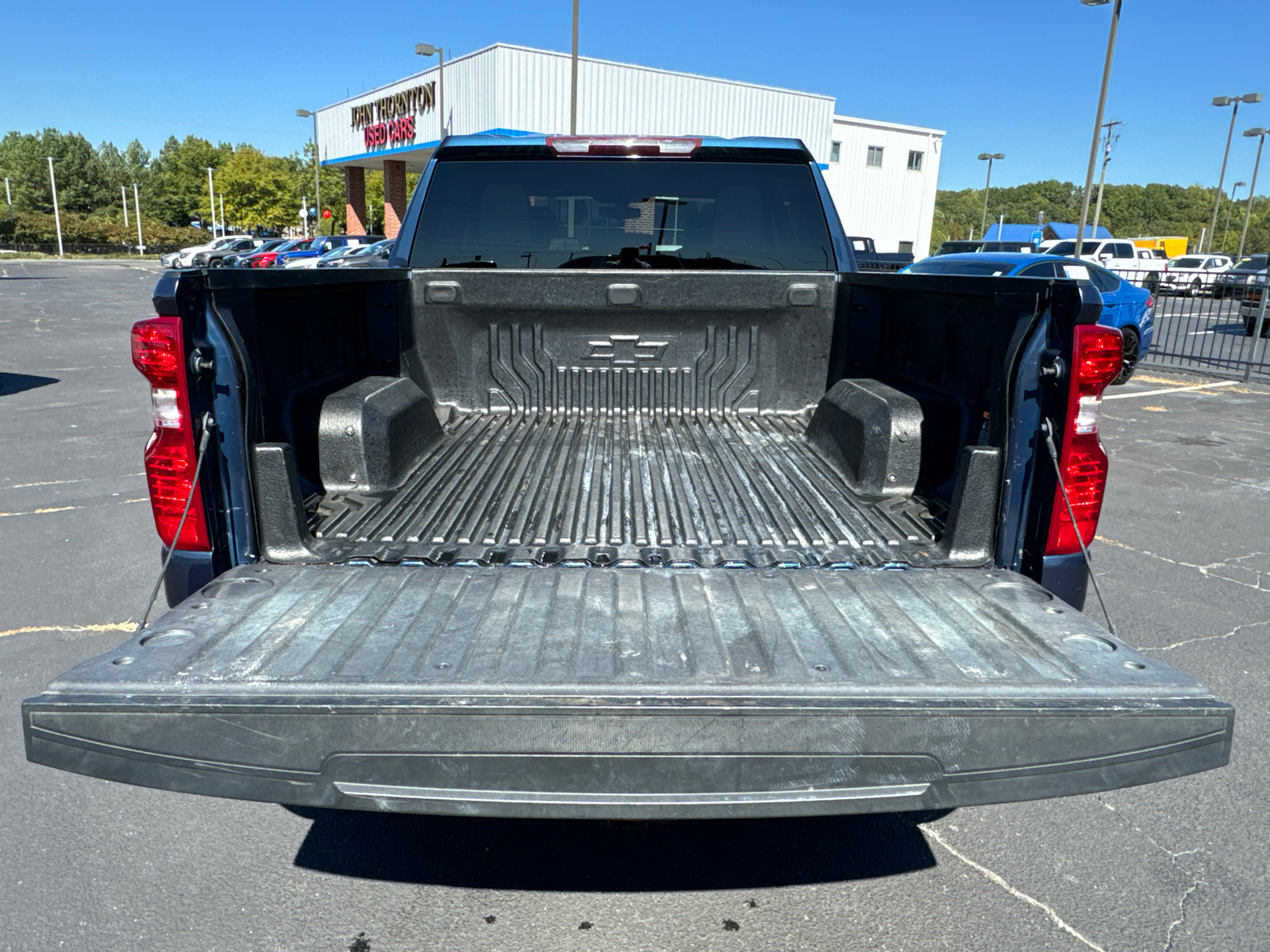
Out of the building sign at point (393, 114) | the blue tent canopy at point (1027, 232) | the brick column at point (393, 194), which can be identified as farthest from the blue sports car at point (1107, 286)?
the blue tent canopy at point (1027, 232)

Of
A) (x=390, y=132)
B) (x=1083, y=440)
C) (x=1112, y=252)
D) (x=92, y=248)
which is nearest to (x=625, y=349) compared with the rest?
(x=1083, y=440)

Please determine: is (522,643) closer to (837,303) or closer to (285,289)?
(285,289)

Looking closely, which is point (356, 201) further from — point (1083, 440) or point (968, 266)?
point (1083, 440)

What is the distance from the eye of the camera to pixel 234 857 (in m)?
2.79

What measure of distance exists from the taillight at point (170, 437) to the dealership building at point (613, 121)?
20240mm

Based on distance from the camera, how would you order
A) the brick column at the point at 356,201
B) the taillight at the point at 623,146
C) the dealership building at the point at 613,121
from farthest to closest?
the brick column at the point at 356,201 → the dealership building at the point at 613,121 → the taillight at the point at 623,146

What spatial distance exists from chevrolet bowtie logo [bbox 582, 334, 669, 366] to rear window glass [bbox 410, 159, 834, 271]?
345mm

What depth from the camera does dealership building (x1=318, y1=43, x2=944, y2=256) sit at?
30188 mm

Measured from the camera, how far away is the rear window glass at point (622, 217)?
4.05 m

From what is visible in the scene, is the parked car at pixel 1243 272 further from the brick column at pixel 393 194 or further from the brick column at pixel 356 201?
the brick column at pixel 356 201

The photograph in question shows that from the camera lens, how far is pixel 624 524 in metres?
3.07

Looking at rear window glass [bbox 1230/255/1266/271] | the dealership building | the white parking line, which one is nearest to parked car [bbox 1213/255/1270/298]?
rear window glass [bbox 1230/255/1266/271]

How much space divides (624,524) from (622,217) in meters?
1.72

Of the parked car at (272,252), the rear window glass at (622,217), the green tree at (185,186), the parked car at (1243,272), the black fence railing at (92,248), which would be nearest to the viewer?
the rear window glass at (622,217)
